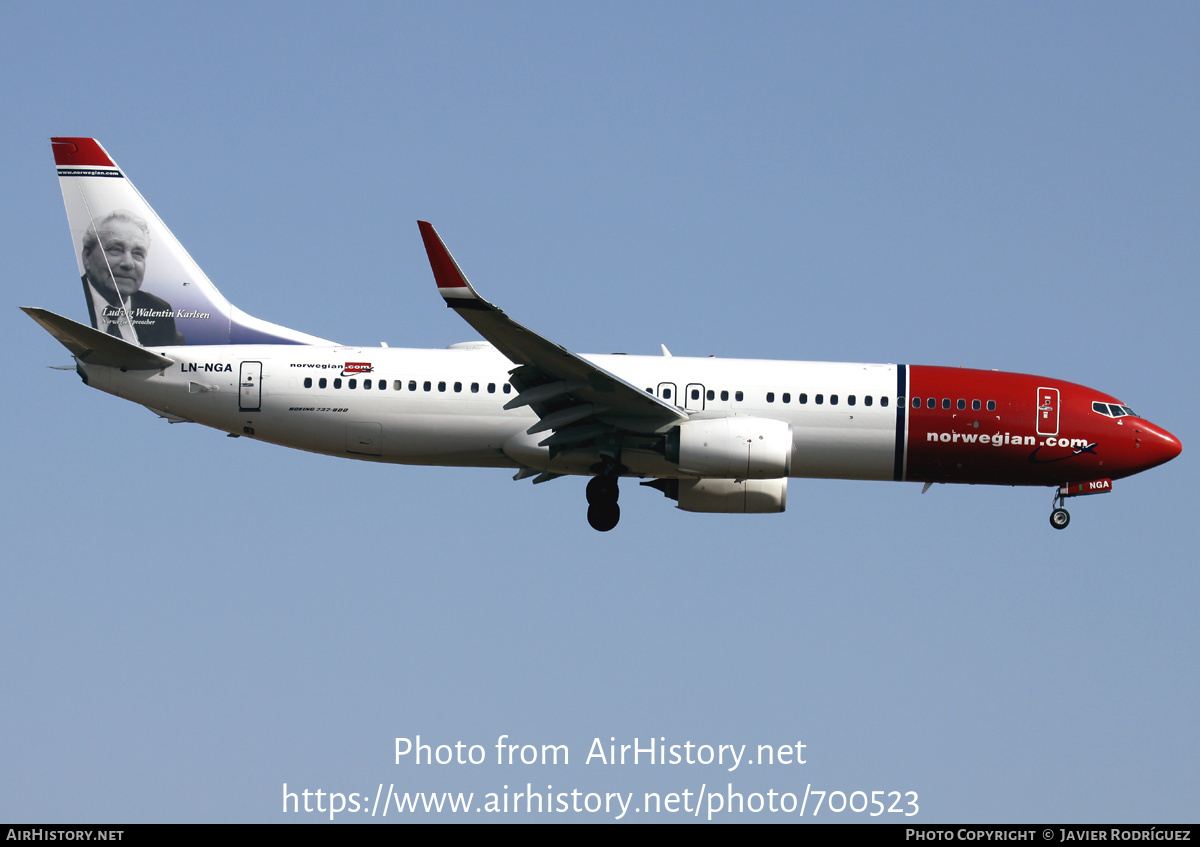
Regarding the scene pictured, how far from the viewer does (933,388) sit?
30.4m

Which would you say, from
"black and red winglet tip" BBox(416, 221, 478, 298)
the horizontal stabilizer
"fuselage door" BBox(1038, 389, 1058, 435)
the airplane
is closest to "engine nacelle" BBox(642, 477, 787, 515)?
the airplane

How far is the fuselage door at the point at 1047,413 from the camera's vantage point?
30.5m

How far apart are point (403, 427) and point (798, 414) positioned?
8.74 m

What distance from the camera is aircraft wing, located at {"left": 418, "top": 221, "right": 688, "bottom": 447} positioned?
26.6m

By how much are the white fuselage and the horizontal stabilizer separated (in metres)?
0.23

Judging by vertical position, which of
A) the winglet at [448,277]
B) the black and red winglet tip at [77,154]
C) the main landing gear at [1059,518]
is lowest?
the main landing gear at [1059,518]

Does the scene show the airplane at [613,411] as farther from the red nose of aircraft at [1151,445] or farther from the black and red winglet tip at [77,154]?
the black and red winglet tip at [77,154]

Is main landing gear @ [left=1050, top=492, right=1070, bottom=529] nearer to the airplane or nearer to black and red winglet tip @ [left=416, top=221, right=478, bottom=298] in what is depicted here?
the airplane

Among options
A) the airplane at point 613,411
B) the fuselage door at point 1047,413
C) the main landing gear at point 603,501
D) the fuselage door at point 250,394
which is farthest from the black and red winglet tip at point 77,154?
the fuselage door at point 1047,413

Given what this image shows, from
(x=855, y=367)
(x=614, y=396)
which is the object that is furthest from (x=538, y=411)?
(x=855, y=367)

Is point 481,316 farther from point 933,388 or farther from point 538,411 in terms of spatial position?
point 933,388

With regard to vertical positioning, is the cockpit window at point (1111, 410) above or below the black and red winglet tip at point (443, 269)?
below

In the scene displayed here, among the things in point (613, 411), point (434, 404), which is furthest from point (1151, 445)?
point (434, 404)

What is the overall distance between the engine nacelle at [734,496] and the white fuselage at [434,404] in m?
0.82
